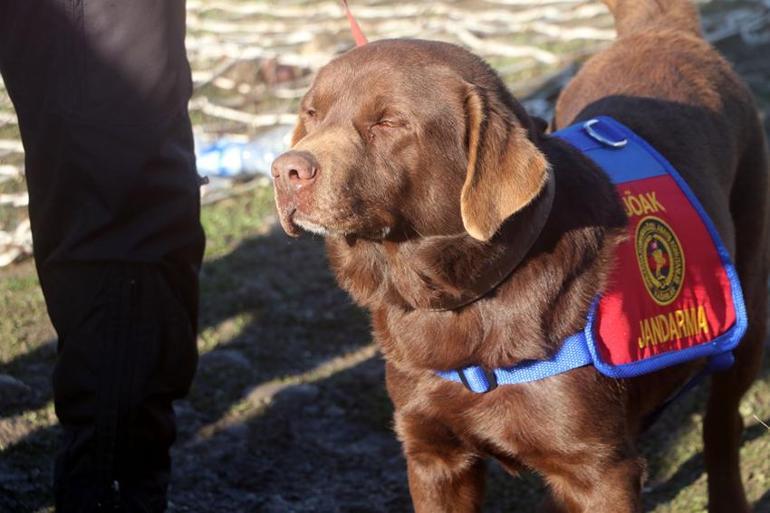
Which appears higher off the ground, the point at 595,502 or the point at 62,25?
the point at 62,25

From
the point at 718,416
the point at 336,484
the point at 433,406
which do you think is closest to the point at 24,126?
the point at 433,406

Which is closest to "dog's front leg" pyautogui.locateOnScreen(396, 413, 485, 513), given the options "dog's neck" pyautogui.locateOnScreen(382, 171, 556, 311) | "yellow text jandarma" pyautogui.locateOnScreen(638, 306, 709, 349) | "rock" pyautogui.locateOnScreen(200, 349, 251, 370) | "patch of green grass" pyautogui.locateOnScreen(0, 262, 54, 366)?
"dog's neck" pyautogui.locateOnScreen(382, 171, 556, 311)

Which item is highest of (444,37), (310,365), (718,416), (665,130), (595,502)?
(665,130)

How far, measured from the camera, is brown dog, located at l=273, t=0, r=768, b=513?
111 inches

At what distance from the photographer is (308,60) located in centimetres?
844

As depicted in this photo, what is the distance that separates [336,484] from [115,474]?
38.1 inches

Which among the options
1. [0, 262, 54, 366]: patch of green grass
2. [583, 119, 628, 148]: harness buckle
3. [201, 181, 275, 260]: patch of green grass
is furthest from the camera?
[201, 181, 275, 260]: patch of green grass

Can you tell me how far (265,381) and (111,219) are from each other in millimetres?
1661

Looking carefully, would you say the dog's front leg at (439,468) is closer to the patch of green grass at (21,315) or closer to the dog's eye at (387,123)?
the dog's eye at (387,123)

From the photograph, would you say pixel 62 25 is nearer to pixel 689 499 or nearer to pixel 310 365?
pixel 310 365

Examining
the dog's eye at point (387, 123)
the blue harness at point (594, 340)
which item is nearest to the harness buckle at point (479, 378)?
the blue harness at point (594, 340)

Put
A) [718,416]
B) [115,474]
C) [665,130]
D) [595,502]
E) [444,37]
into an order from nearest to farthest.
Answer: [595,502] < [115,474] < [665,130] < [718,416] < [444,37]

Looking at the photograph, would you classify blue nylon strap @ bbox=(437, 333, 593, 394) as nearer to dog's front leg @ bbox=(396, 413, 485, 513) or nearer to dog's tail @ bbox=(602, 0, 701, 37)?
dog's front leg @ bbox=(396, 413, 485, 513)

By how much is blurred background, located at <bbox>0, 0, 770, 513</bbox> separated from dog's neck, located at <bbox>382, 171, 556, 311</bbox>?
1.23 meters
